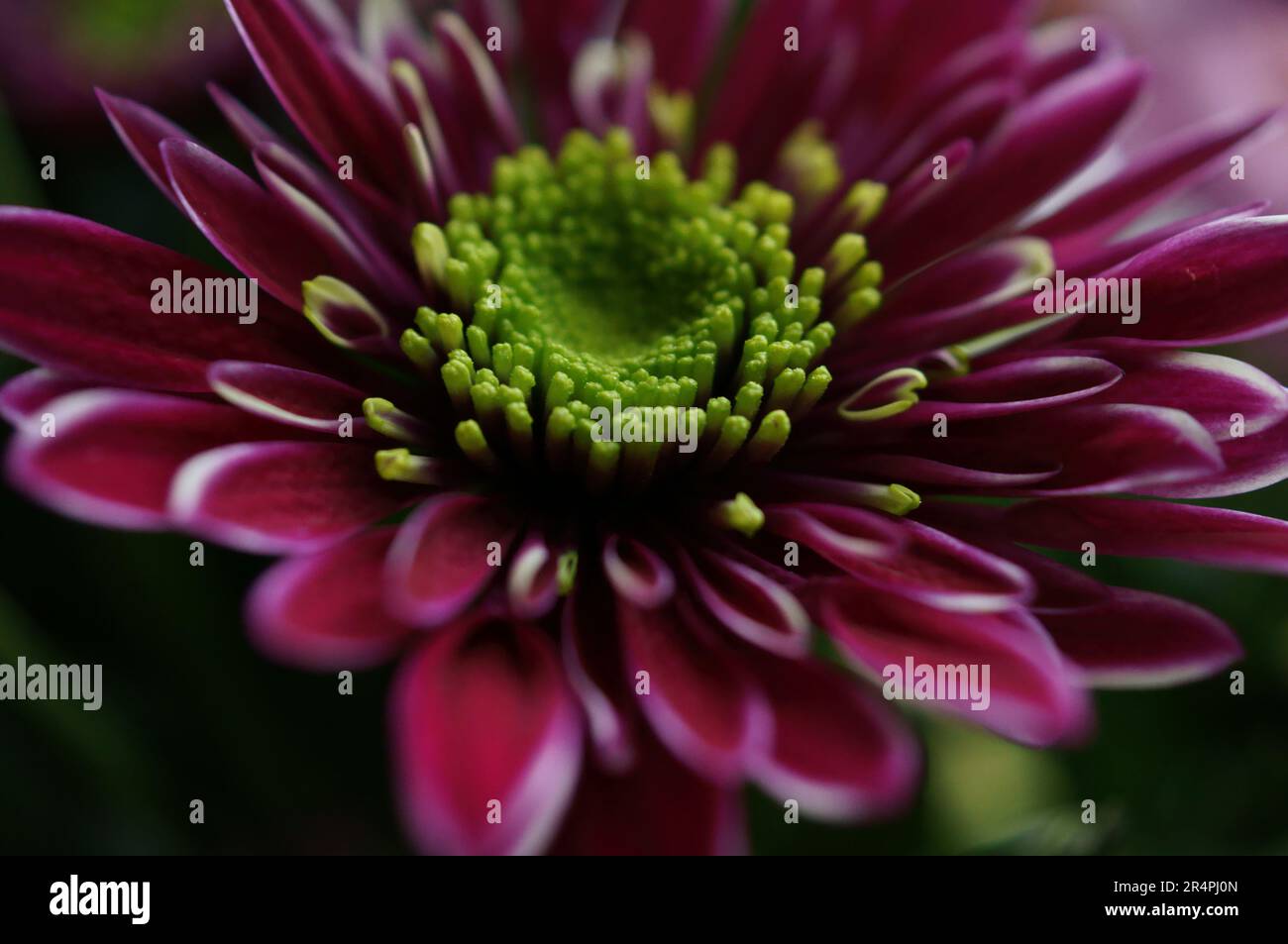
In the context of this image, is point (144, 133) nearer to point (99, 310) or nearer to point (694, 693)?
point (99, 310)

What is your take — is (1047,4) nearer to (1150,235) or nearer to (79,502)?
(1150,235)

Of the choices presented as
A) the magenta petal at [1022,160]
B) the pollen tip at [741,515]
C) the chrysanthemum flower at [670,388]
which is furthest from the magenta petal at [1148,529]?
the magenta petal at [1022,160]

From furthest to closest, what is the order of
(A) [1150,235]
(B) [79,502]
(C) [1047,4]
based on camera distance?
(C) [1047,4], (A) [1150,235], (B) [79,502]

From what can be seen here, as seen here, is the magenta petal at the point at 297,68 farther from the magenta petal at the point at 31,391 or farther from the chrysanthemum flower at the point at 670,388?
the magenta petal at the point at 31,391

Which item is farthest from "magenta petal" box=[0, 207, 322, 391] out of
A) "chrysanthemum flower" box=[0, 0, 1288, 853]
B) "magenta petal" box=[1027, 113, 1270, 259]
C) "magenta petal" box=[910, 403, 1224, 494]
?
"magenta petal" box=[1027, 113, 1270, 259]

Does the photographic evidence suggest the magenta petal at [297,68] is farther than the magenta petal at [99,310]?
Yes

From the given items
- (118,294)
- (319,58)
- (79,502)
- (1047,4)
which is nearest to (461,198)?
(319,58)

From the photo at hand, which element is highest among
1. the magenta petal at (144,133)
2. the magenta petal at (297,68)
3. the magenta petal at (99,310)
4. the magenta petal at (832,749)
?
the magenta petal at (297,68)
